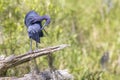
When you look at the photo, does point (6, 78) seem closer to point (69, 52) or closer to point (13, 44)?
point (13, 44)

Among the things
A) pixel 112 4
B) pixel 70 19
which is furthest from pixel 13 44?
pixel 112 4

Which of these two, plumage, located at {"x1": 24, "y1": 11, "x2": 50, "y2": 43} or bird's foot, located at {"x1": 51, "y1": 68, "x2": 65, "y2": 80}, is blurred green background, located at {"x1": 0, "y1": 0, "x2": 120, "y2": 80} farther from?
plumage, located at {"x1": 24, "y1": 11, "x2": 50, "y2": 43}

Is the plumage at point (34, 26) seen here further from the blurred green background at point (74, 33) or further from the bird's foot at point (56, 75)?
the blurred green background at point (74, 33)

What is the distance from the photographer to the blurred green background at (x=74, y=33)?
7676 mm

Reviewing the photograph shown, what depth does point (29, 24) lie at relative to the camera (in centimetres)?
591

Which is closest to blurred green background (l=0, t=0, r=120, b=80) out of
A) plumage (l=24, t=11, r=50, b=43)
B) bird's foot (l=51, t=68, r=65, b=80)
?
bird's foot (l=51, t=68, r=65, b=80)

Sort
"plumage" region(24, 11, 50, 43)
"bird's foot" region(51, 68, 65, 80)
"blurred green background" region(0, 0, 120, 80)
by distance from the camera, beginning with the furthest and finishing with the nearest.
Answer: "blurred green background" region(0, 0, 120, 80) < "bird's foot" region(51, 68, 65, 80) < "plumage" region(24, 11, 50, 43)

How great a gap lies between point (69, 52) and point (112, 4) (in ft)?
9.15

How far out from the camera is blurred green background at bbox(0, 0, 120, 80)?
7.68 metres

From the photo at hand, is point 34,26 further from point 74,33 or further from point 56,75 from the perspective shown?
point 74,33

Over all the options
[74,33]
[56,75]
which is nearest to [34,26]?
[56,75]

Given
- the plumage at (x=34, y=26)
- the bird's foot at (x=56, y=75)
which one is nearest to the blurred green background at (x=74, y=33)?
the bird's foot at (x=56, y=75)

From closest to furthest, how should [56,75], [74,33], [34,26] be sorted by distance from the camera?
[34,26], [56,75], [74,33]

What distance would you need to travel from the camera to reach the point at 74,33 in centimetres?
1039
